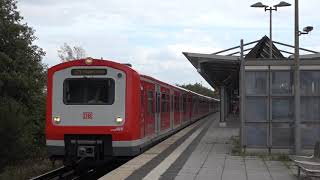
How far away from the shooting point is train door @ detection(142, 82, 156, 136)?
657 inches

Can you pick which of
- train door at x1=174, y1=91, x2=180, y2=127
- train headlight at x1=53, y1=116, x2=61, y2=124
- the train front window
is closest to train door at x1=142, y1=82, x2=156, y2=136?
the train front window

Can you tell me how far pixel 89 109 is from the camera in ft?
48.5

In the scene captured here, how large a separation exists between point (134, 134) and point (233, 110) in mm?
55626

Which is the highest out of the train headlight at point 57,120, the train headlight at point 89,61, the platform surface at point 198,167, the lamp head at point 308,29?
the lamp head at point 308,29

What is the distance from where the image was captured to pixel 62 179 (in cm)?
1530

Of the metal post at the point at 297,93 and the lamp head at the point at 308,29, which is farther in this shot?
the lamp head at the point at 308,29

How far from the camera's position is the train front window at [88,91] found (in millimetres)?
14805

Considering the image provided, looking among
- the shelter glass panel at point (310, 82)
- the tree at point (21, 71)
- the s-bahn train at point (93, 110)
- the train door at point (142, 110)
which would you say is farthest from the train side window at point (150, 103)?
the tree at point (21, 71)

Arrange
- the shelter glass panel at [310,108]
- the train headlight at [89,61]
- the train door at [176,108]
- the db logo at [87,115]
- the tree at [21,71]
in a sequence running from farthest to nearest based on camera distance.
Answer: the tree at [21,71]
the train door at [176,108]
the shelter glass panel at [310,108]
the train headlight at [89,61]
the db logo at [87,115]

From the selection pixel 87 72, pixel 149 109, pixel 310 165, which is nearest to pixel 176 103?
pixel 149 109

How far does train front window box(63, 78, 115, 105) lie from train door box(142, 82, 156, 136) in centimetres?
167

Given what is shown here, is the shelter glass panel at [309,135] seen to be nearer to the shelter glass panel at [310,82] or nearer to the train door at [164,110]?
the shelter glass panel at [310,82]

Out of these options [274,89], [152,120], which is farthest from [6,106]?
[274,89]

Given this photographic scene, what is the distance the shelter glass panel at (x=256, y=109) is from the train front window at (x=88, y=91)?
4030 millimetres
